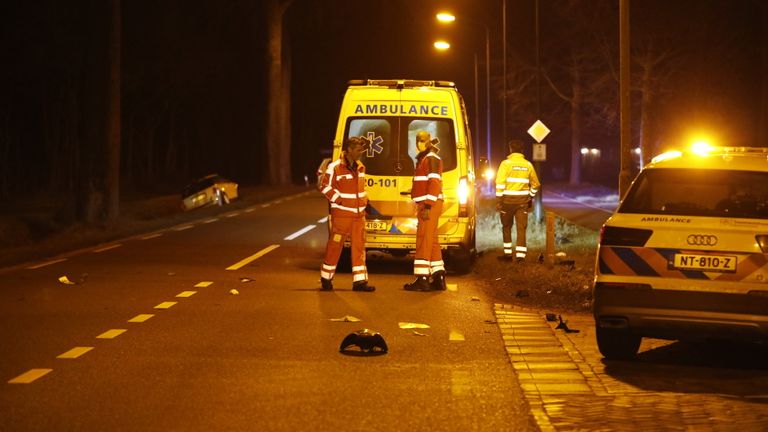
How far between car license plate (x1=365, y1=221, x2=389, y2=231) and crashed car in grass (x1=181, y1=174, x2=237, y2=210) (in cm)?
2444

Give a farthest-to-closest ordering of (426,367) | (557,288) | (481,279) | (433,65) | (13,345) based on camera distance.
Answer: (433,65) → (481,279) → (557,288) → (13,345) → (426,367)

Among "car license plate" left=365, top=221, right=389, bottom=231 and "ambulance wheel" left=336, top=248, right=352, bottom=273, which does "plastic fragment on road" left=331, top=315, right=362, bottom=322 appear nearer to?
"car license plate" left=365, top=221, right=389, bottom=231

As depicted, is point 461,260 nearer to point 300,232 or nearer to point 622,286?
point 622,286

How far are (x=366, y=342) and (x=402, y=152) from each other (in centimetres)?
→ 728

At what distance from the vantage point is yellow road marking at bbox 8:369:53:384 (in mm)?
8820

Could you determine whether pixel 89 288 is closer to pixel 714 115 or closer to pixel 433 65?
pixel 714 115

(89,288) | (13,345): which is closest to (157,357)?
(13,345)

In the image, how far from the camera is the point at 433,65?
8600cm

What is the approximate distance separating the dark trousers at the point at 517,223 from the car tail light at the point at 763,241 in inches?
Result: 365

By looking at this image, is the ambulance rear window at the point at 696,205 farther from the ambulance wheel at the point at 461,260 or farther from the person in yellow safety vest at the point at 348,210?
the ambulance wheel at the point at 461,260

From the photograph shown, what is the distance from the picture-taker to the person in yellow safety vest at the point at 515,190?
18.6m

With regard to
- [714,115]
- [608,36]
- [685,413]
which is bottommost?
[685,413]

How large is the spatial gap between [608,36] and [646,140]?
5604mm

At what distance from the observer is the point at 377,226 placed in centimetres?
1697
